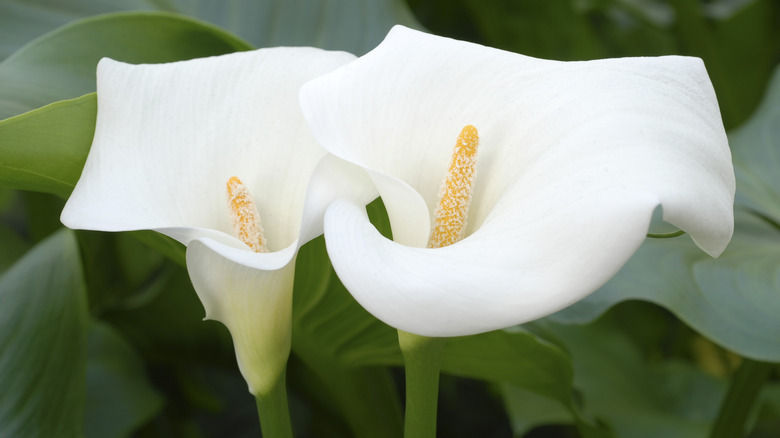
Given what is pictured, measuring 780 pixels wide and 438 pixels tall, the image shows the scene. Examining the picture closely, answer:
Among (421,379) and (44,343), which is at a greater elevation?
(421,379)

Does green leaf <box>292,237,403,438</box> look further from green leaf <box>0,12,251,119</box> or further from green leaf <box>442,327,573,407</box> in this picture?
green leaf <box>0,12,251,119</box>

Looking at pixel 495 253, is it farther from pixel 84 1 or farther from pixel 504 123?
pixel 84 1

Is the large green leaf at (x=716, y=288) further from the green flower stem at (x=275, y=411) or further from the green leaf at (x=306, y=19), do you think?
the green leaf at (x=306, y=19)

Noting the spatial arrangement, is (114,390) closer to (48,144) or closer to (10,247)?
(10,247)

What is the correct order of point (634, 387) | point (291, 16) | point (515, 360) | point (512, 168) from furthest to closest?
point (634, 387) < point (291, 16) < point (515, 360) < point (512, 168)

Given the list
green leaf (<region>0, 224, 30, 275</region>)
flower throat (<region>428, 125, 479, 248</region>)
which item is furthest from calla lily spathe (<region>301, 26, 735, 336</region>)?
green leaf (<region>0, 224, 30, 275</region>)

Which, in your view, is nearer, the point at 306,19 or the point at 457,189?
the point at 457,189

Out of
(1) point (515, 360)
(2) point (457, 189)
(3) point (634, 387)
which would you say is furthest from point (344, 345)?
(3) point (634, 387)

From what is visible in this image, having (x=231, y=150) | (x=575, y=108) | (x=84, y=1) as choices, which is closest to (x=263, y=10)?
(x=84, y=1)
